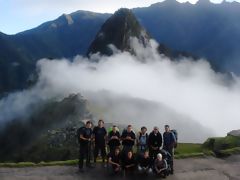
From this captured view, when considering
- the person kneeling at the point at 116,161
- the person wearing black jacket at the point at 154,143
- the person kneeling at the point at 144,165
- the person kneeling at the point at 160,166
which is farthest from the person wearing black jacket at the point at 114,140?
the person kneeling at the point at 160,166

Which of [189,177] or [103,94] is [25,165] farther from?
[103,94]

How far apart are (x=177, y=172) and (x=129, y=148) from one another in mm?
3772

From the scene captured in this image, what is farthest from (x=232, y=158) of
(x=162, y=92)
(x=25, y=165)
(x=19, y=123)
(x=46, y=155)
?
(x=162, y=92)

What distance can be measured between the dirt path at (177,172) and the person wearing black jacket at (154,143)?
6.03ft

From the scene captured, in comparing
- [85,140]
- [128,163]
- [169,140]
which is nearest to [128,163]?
[128,163]

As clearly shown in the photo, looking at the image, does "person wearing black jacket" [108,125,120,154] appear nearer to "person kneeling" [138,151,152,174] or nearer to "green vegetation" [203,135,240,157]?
"person kneeling" [138,151,152,174]

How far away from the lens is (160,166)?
2894cm

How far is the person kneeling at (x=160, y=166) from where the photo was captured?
94.3 ft

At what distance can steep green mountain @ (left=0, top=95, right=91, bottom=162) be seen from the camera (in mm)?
79512

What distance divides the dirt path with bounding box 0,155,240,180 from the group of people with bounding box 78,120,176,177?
842mm

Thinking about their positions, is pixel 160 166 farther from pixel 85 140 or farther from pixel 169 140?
pixel 85 140

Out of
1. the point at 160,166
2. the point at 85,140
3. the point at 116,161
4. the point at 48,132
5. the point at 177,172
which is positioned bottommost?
the point at 177,172

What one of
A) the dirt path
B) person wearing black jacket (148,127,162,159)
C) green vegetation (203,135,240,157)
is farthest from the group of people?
green vegetation (203,135,240,157)

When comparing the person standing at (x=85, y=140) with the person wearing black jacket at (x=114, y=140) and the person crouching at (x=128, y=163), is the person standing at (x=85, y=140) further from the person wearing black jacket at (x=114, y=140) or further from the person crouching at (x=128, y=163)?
the person crouching at (x=128, y=163)
